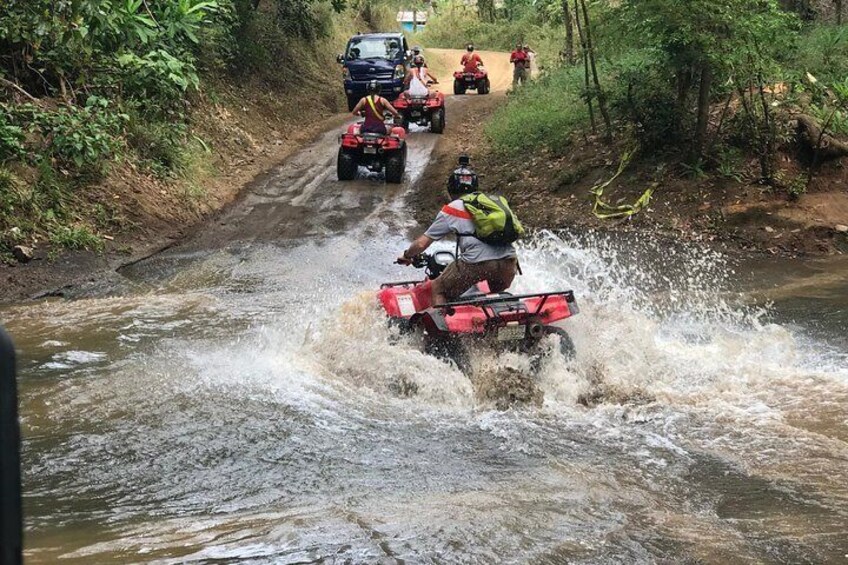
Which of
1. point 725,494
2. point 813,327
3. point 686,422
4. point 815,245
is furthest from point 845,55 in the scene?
point 725,494

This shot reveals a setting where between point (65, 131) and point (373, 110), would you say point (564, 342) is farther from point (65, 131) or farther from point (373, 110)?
point (373, 110)

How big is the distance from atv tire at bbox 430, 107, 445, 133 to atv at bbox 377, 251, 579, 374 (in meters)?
14.0

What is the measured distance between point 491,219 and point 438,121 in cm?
1414

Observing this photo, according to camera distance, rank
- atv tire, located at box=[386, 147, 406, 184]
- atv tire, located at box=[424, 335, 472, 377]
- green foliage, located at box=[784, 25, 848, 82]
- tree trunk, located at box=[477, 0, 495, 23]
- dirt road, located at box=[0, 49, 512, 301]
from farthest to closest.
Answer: tree trunk, located at box=[477, 0, 495, 23] → atv tire, located at box=[386, 147, 406, 184] → green foliage, located at box=[784, 25, 848, 82] → dirt road, located at box=[0, 49, 512, 301] → atv tire, located at box=[424, 335, 472, 377]

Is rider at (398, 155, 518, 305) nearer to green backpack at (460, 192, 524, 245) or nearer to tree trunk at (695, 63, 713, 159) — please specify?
green backpack at (460, 192, 524, 245)

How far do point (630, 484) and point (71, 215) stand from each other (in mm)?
8960

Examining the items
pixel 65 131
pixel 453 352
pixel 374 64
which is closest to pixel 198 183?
pixel 65 131

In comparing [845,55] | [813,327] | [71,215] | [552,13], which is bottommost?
[813,327]

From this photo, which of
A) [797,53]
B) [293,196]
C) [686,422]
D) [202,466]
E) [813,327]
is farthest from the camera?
[293,196]

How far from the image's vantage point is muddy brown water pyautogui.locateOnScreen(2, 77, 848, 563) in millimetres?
3838

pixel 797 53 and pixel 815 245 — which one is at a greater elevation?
pixel 797 53

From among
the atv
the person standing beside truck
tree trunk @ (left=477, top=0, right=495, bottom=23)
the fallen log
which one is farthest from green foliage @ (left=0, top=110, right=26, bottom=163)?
tree trunk @ (left=477, top=0, right=495, bottom=23)

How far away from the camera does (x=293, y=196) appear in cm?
1486

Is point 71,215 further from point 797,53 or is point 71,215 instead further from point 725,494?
point 797,53
